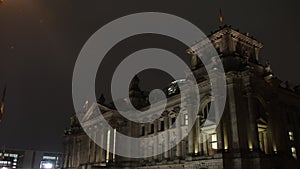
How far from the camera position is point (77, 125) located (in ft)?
310

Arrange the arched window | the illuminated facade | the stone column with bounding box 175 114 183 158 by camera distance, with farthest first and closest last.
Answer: the stone column with bounding box 175 114 183 158
the arched window
the illuminated facade

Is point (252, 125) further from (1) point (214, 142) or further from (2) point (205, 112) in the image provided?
(2) point (205, 112)

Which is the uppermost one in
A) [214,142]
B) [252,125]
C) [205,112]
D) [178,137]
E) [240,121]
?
[205,112]

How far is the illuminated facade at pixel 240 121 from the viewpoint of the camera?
3925 centimetres

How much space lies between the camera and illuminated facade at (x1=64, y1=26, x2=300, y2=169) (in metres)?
39.2

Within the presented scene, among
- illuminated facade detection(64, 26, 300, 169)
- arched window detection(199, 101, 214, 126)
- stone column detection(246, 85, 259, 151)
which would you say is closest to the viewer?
stone column detection(246, 85, 259, 151)

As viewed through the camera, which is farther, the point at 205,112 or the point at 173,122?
the point at 173,122

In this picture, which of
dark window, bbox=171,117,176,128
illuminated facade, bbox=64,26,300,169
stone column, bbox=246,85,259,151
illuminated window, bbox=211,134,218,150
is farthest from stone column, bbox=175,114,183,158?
stone column, bbox=246,85,259,151

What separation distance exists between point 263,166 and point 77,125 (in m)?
69.3

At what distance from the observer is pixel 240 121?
131 feet

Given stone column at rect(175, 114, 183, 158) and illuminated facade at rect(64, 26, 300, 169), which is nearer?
illuminated facade at rect(64, 26, 300, 169)

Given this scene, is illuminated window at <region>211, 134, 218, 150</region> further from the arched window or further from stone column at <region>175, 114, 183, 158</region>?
stone column at <region>175, 114, 183, 158</region>

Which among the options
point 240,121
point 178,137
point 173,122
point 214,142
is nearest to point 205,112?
point 214,142

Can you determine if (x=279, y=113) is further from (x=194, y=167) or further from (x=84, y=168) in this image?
(x=84, y=168)
